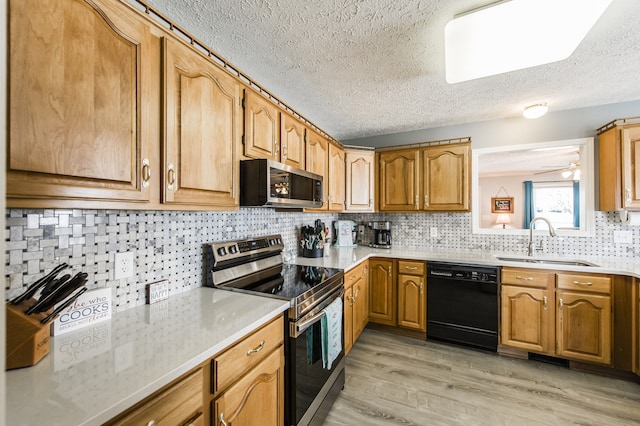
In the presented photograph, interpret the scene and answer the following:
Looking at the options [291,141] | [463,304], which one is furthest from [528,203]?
[291,141]

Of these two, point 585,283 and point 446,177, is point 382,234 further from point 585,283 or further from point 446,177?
point 585,283

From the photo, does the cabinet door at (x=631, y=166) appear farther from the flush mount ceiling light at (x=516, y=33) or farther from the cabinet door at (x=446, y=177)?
the flush mount ceiling light at (x=516, y=33)

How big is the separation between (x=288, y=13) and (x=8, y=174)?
135cm

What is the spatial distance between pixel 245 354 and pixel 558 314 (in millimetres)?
2711

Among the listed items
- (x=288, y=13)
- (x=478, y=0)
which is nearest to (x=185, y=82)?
(x=288, y=13)

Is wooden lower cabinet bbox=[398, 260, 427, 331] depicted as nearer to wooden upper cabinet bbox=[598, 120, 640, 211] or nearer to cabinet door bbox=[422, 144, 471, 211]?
cabinet door bbox=[422, 144, 471, 211]

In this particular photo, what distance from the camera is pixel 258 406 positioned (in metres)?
1.11

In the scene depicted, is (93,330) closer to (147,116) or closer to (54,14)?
(147,116)

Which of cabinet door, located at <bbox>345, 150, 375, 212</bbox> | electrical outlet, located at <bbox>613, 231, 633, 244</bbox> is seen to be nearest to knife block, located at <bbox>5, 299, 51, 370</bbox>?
cabinet door, located at <bbox>345, 150, 375, 212</bbox>

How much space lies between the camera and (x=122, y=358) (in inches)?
31.7

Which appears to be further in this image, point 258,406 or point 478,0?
point 478,0

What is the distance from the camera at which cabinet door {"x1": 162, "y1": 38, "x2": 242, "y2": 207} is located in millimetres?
1095

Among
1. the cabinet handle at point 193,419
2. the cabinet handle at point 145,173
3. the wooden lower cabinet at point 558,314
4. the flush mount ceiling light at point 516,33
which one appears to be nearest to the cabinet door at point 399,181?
the wooden lower cabinet at point 558,314

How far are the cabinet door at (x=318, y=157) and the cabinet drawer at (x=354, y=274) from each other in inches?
26.2
